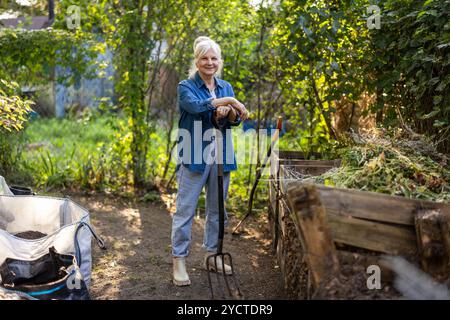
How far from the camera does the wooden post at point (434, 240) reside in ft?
8.09

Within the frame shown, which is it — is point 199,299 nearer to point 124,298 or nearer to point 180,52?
point 124,298

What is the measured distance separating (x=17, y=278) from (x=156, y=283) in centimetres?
93

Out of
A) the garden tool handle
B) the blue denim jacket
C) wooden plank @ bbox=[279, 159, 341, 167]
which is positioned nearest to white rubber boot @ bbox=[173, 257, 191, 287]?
the garden tool handle

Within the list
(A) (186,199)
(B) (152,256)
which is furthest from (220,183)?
(B) (152,256)

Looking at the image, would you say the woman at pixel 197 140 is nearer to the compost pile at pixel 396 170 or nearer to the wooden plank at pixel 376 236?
the compost pile at pixel 396 170

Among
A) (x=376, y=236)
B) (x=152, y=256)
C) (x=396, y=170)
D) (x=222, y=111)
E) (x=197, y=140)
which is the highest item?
(x=222, y=111)

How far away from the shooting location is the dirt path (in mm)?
3705

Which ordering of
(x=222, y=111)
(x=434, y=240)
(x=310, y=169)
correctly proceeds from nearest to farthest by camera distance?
(x=434, y=240)
(x=222, y=111)
(x=310, y=169)

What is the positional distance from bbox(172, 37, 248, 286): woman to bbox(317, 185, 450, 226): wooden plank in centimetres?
123

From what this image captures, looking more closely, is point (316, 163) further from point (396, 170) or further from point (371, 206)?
point (371, 206)

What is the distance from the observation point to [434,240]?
8.11ft

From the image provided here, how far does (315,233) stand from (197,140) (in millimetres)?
1401

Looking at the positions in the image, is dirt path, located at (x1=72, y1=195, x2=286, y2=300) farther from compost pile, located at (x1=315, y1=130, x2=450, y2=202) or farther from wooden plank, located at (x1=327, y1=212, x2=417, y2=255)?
wooden plank, located at (x1=327, y1=212, x2=417, y2=255)

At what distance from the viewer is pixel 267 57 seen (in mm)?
6273
